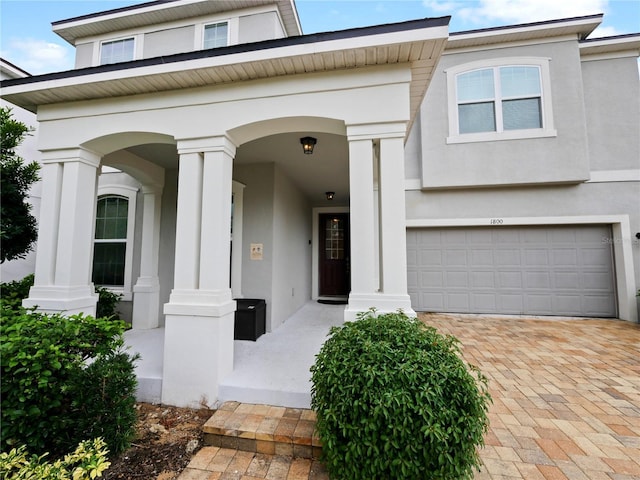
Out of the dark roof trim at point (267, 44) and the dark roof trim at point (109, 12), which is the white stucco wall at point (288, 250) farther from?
the dark roof trim at point (109, 12)

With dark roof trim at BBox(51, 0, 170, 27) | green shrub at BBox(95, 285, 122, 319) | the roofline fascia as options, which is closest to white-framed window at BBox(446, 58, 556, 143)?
the roofline fascia

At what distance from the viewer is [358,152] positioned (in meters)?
2.62

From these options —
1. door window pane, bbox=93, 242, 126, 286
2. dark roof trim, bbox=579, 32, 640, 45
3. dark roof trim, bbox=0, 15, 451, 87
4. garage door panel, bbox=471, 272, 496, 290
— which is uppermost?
dark roof trim, bbox=579, 32, 640, 45

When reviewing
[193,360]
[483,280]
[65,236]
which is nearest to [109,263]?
[65,236]

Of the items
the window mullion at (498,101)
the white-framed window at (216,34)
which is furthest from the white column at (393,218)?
the window mullion at (498,101)

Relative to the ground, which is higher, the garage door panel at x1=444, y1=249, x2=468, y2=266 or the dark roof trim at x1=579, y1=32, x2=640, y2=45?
the dark roof trim at x1=579, y1=32, x2=640, y2=45

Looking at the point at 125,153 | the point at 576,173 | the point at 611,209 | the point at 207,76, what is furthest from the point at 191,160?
the point at 611,209

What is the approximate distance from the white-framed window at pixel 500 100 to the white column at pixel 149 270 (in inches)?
253

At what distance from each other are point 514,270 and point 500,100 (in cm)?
392

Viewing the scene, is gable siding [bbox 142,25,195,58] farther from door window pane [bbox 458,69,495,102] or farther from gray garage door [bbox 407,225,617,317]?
gray garage door [bbox 407,225,617,317]

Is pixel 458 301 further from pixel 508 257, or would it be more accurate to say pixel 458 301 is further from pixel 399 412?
pixel 399 412

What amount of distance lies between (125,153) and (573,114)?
878 centimetres

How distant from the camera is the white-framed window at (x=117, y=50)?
18.9 ft

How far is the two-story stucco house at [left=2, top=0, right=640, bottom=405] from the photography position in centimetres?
260
